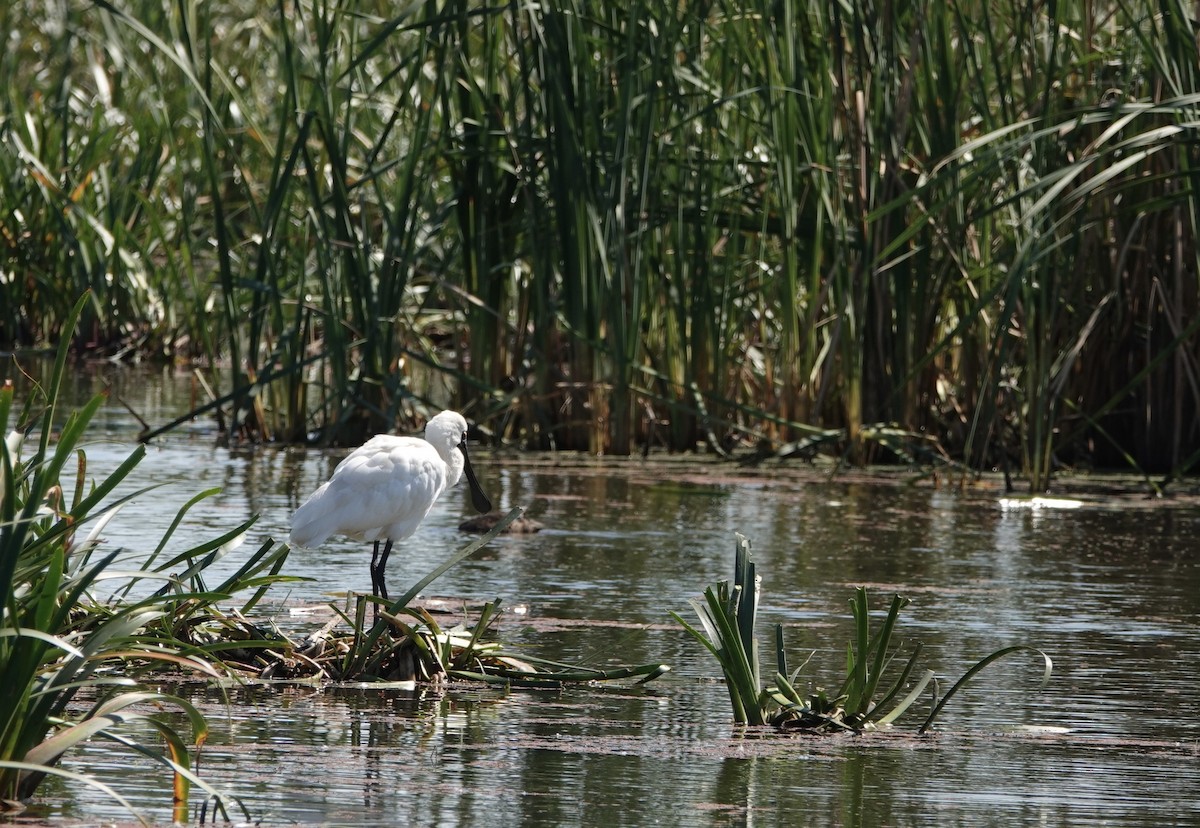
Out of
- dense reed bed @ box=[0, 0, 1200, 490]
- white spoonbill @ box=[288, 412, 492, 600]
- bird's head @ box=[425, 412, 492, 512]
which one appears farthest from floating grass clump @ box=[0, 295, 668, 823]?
dense reed bed @ box=[0, 0, 1200, 490]

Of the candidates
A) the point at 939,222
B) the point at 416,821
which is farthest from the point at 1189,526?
the point at 416,821

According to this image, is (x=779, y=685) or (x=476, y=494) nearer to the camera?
(x=779, y=685)

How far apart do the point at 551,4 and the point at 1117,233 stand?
8.86 feet

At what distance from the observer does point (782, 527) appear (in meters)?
8.15

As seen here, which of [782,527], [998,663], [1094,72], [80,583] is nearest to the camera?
[80,583]

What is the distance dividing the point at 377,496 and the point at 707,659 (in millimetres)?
1015

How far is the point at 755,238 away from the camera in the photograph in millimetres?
10695

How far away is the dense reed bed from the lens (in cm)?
895

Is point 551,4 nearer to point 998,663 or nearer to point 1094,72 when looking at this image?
point 1094,72

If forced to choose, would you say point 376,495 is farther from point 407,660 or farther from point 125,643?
point 125,643

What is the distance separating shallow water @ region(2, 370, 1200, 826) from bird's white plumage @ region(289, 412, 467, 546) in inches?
8.0

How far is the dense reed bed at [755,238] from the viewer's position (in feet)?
29.4

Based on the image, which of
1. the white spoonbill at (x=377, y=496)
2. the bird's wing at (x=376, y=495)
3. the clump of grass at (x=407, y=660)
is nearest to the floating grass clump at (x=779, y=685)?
the clump of grass at (x=407, y=660)

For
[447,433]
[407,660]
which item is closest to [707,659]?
[407,660]
